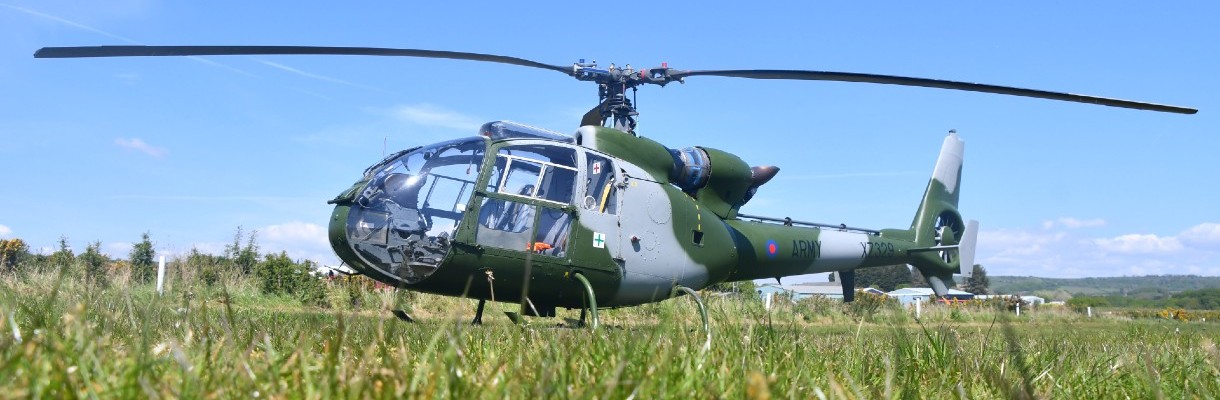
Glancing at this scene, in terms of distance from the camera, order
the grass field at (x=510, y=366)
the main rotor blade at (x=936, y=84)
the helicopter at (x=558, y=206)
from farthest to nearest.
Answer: the helicopter at (x=558, y=206) → the main rotor blade at (x=936, y=84) → the grass field at (x=510, y=366)

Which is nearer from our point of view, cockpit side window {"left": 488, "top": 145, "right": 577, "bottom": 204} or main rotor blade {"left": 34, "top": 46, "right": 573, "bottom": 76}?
main rotor blade {"left": 34, "top": 46, "right": 573, "bottom": 76}

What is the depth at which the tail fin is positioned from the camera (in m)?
14.1

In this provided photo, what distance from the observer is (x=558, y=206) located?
800cm

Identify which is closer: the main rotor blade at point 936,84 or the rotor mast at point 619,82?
the main rotor blade at point 936,84

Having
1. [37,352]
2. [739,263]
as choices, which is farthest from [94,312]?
[739,263]

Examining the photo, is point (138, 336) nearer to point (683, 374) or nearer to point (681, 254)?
point (683, 374)

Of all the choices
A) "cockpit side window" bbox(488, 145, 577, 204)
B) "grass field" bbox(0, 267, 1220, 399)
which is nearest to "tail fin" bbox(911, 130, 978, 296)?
"cockpit side window" bbox(488, 145, 577, 204)

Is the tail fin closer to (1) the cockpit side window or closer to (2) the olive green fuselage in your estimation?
(2) the olive green fuselage

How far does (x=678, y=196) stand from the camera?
903 cm

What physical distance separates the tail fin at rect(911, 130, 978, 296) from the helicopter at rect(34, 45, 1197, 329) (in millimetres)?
5108

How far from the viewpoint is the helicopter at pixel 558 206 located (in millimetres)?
7699

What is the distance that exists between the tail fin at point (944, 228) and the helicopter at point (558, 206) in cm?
511

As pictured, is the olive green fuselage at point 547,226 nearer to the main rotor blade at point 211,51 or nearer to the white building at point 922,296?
the main rotor blade at point 211,51

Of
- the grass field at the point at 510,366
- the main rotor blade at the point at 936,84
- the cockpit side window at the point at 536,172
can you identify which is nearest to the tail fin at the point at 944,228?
the main rotor blade at the point at 936,84
